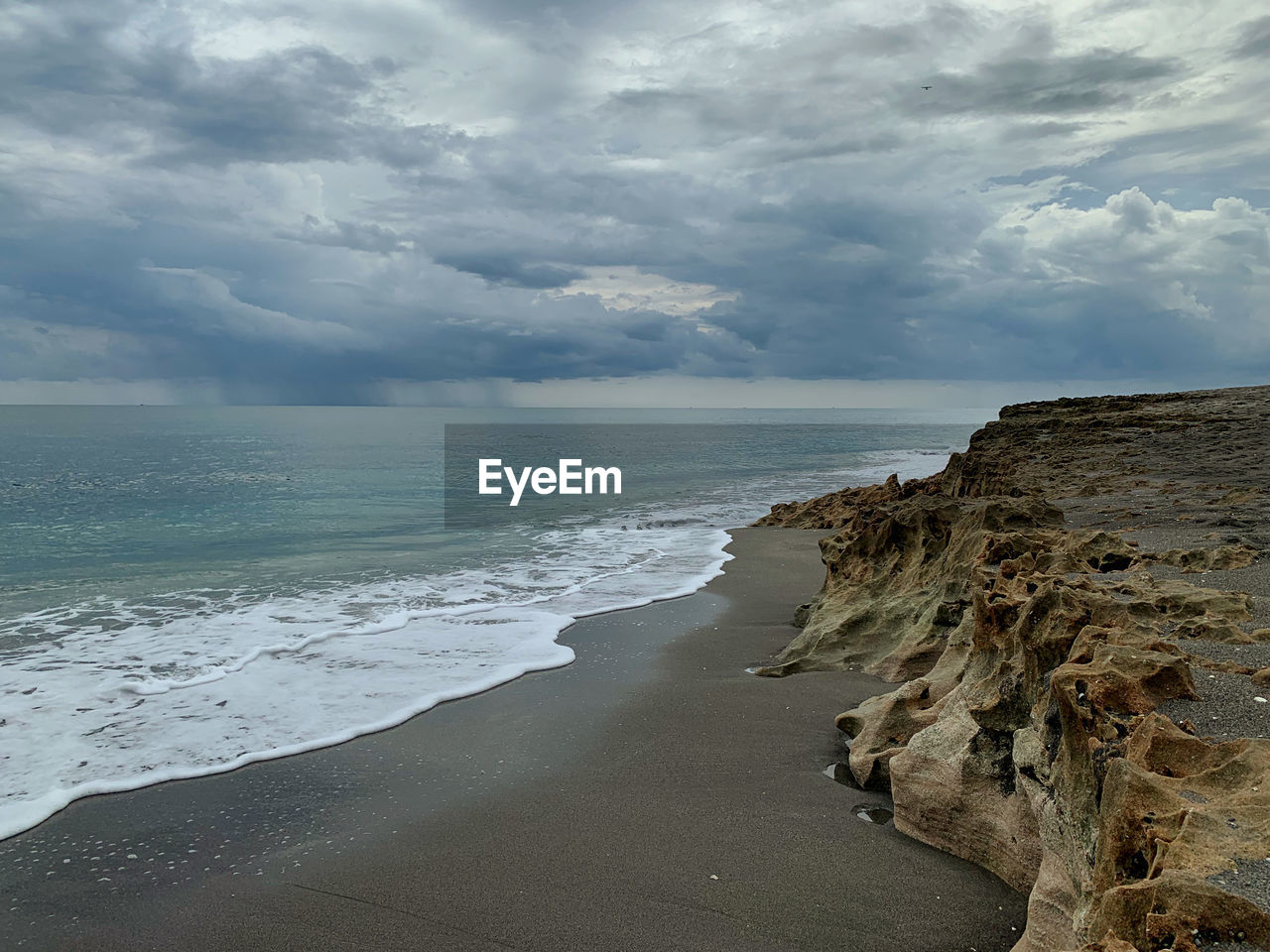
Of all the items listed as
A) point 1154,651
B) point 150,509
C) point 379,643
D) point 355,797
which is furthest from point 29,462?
point 1154,651

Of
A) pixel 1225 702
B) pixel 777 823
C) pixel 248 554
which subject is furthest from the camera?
pixel 248 554

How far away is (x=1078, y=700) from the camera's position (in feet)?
8.98

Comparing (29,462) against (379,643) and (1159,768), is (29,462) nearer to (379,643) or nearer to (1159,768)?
(379,643)

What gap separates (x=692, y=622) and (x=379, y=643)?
10.8 ft

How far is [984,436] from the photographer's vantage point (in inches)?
773

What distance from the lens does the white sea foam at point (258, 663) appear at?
17.9 ft
